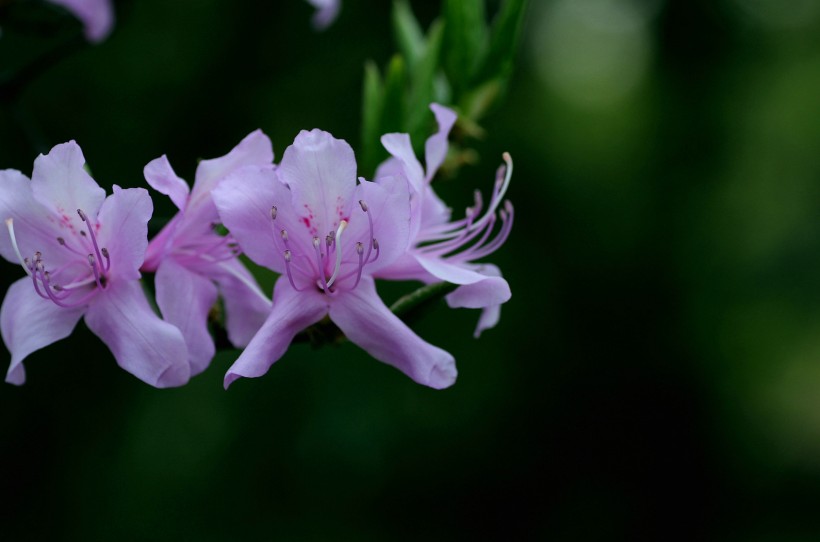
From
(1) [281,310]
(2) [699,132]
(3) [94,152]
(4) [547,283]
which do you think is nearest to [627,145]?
(2) [699,132]

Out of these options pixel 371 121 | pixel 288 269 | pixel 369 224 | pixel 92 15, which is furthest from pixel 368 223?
pixel 92 15

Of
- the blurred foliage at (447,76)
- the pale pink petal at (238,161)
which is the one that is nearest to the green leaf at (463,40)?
the blurred foliage at (447,76)

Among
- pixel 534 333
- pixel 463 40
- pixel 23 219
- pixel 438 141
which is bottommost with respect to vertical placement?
pixel 534 333

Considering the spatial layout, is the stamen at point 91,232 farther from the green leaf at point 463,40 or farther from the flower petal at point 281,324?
the green leaf at point 463,40

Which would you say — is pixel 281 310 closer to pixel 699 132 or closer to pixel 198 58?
pixel 198 58

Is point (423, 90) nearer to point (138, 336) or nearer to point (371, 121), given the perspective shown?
point (371, 121)

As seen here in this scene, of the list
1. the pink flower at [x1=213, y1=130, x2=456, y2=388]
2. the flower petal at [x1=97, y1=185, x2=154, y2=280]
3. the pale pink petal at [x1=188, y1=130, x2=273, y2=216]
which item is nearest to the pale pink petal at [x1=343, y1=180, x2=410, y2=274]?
the pink flower at [x1=213, y1=130, x2=456, y2=388]

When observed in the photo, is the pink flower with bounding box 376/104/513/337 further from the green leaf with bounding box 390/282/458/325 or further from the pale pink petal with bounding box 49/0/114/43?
the pale pink petal with bounding box 49/0/114/43
